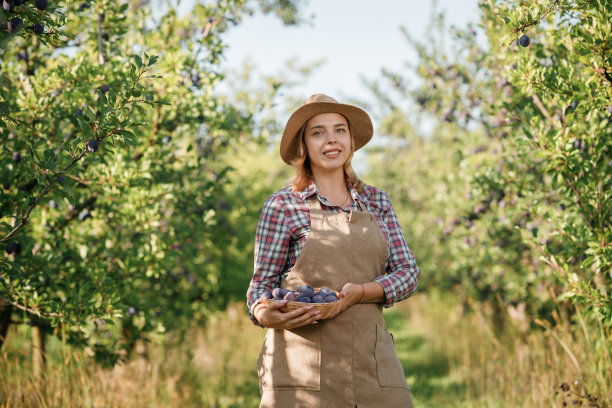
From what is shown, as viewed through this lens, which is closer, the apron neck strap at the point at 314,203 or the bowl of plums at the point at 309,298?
the bowl of plums at the point at 309,298

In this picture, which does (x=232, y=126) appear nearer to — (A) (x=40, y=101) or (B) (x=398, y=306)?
(A) (x=40, y=101)

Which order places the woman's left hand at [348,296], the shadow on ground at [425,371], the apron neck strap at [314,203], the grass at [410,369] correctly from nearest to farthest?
the woman's left hand at [348,296]
the apron neck strap at [314,203]
the grass at [410,369]
the shadow on ground at [425,371]

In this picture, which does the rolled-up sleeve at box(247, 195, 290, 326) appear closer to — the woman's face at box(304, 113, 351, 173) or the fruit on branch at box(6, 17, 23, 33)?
the woman's face at box(304, 113, 351, 173)

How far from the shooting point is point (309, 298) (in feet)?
6.71

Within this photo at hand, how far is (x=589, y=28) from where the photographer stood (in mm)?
2521

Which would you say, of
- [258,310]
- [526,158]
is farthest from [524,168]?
[258,310]

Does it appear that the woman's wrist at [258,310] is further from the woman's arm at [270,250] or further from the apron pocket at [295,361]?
the apron pocket at [295,361]

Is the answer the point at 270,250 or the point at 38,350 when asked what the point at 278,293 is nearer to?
the point at 270,250

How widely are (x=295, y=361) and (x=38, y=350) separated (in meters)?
2.29

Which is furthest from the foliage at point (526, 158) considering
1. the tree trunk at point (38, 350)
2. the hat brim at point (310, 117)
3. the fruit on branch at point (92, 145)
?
the tree trunk at point (38, 350)

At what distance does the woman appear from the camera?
2121mm

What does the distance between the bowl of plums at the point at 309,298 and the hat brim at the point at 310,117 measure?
727 millimetres

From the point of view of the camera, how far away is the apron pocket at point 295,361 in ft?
6.99

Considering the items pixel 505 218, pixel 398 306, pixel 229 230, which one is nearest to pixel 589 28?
pixel 505 218
